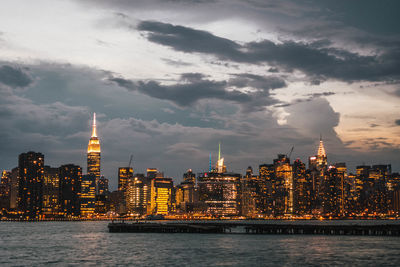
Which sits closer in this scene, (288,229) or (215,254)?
(215,254)

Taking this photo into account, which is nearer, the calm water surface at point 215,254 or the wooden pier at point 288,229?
the calm water surface at point 215,254

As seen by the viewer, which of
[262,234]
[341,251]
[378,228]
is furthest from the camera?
[262,234]

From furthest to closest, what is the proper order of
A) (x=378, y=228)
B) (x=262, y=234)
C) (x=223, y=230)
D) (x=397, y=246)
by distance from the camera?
(x=223, y=230), (x=262, y=234), (x=378, y=228), (x=397, y=246)

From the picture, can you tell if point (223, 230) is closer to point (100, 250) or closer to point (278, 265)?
point (100, 250)

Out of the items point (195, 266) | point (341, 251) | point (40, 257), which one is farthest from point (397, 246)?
point (40, 257)

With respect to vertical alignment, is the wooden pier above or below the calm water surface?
above

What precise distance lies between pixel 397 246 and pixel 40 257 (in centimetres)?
7306

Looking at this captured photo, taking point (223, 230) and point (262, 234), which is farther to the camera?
point (223, 230)

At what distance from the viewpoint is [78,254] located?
11181cm

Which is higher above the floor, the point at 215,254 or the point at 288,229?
the point at 288,229

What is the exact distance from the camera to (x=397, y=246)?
4641 inches

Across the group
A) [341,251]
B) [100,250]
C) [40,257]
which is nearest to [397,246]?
[341,251]

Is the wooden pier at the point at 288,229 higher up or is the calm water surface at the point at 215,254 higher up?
the wooden pier at the point at 288,229

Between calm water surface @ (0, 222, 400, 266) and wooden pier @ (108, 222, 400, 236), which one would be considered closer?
calm water surface @ (0, 222, 400, 266)
